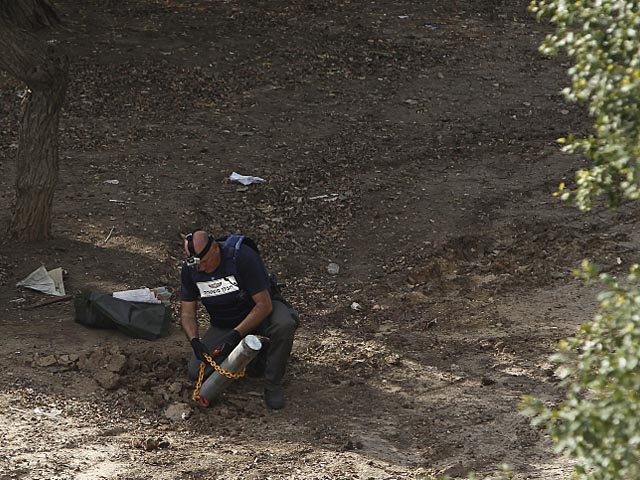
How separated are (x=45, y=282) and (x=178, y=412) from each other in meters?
2.38

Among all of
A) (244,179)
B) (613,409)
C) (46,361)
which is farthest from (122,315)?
(613,409)

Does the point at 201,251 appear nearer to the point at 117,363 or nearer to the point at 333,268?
the point at 117,363

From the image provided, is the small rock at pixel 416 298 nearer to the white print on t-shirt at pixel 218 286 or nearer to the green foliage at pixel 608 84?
the white print on t-shirt at pixel 218 286

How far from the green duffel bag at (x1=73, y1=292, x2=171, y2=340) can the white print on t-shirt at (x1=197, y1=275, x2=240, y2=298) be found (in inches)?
36.0

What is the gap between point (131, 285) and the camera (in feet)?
29.5

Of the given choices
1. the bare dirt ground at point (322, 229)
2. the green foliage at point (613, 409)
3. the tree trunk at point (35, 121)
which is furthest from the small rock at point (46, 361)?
the green foliage at point (613, 409)

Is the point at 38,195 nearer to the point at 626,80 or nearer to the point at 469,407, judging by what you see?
the point at 469,407

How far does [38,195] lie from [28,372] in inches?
93.6

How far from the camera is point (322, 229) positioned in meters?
10.4

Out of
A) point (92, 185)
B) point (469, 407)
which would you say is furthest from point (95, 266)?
point (469, 407)

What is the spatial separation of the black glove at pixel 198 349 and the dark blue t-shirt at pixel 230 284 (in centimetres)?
33

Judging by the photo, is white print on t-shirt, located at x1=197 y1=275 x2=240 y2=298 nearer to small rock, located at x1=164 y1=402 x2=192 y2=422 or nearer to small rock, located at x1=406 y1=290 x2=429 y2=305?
small rock, located at x1=164 y1=402 x2=192 y2=422

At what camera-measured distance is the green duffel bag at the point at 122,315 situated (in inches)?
314

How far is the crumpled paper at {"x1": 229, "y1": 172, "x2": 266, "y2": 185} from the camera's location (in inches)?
437
